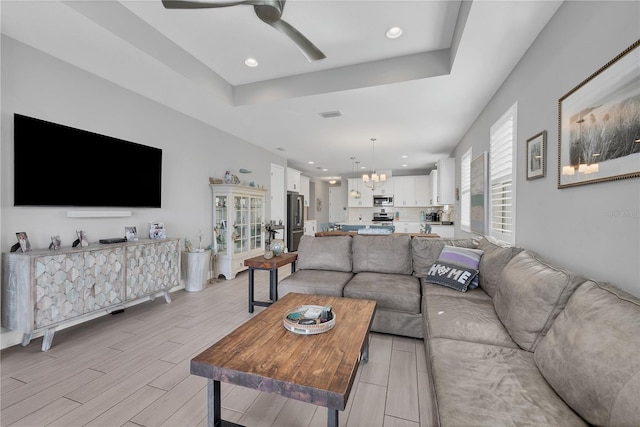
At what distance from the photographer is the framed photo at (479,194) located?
339 cm

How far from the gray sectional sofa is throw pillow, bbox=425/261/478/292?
7 centimetres

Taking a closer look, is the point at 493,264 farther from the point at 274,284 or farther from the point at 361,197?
the point at 361,197

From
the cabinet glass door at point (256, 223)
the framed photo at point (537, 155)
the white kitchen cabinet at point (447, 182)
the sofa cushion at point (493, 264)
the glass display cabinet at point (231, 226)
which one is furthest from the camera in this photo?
the white kitchen cabinet at point (447, 182)

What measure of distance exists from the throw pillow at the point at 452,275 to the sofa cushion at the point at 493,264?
105mm

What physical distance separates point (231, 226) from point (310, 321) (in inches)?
129

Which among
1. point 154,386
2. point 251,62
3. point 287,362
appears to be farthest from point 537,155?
point 154,386

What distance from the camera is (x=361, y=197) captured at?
9047 millimetres

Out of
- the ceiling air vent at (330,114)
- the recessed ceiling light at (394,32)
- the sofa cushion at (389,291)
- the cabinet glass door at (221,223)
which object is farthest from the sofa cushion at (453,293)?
the cabinet glass door at (221,223)

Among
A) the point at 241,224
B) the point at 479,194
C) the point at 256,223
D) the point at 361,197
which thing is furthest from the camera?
the point at 361,197

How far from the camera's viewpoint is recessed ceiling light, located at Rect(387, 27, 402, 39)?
247cm

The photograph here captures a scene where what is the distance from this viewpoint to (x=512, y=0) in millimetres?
1751

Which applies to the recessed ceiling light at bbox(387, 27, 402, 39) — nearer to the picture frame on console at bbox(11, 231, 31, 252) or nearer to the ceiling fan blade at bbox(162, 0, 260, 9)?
the ceiling fan blade at bbox(162, 0, 260, 9)

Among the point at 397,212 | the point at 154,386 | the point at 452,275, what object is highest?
the point at 397,212

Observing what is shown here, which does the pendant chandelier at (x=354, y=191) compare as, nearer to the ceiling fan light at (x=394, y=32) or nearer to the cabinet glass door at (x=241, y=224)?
the cabinet glass door at (x=241, y=224)
